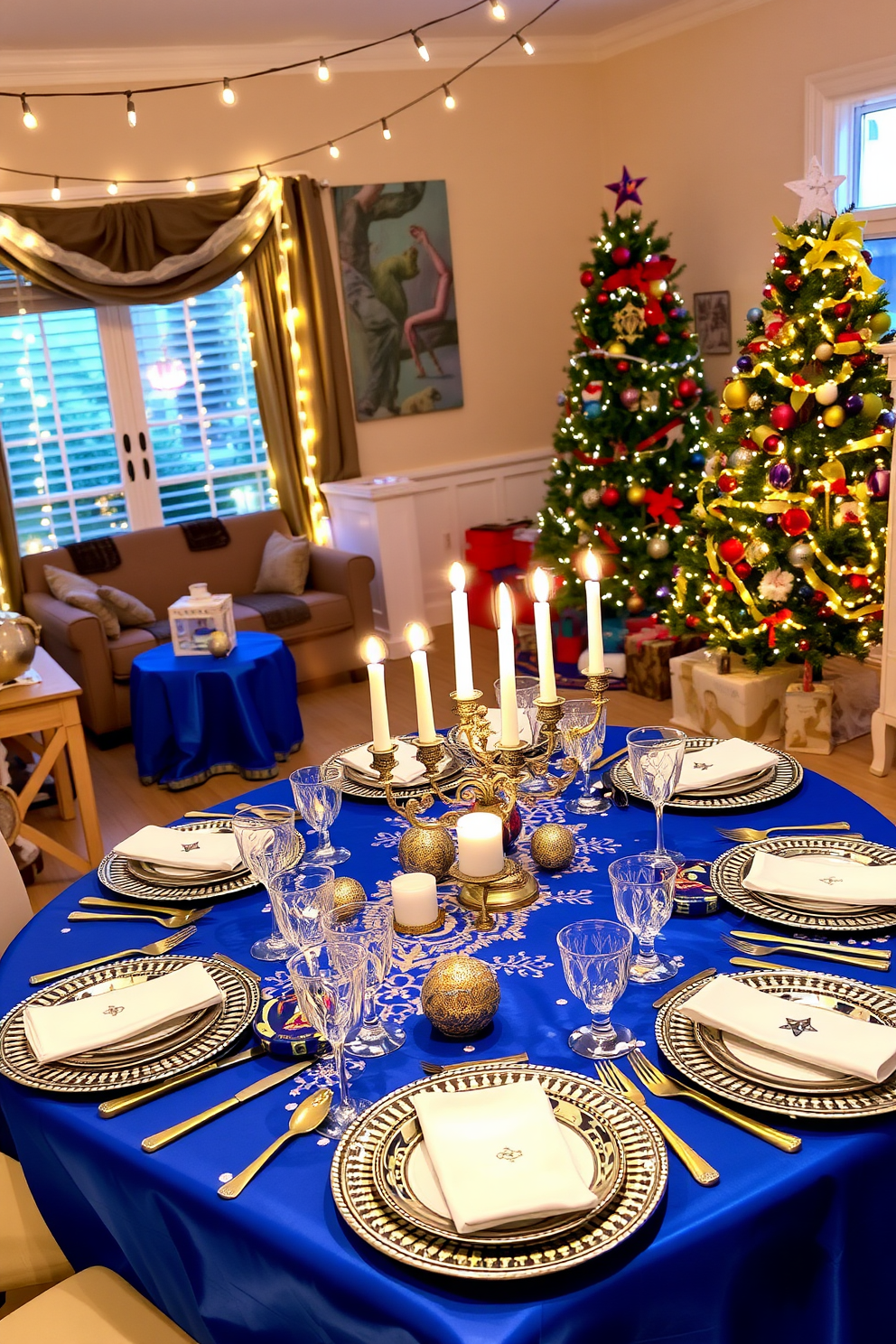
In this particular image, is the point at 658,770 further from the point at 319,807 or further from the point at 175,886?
the point at 175,886

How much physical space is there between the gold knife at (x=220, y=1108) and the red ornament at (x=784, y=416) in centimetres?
335

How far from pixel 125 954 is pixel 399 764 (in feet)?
2.54

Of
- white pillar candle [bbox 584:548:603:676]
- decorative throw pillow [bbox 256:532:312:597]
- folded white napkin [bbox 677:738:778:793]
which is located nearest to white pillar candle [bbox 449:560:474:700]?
white pillar candle [bbox 584:548:603:676]

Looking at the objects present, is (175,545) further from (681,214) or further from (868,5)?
(868,5)

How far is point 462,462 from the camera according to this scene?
6.82 metres

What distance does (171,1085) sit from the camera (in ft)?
4.96

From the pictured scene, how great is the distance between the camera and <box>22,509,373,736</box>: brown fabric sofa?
512cm

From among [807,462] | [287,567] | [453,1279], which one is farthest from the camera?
[287,567]

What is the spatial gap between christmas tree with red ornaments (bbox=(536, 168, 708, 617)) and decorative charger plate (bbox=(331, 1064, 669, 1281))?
4072mm

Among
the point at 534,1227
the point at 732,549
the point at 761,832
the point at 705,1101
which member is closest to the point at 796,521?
the point at 732,549

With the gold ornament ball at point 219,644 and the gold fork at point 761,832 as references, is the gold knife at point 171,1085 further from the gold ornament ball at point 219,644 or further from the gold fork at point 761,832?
the gold ornament ball at point 219,644

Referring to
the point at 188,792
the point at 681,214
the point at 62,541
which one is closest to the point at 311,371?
the point at 62,541

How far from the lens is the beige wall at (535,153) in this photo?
18.1 ft

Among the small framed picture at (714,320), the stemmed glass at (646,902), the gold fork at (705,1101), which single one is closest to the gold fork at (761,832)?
the stemmed glass at (646,902)
